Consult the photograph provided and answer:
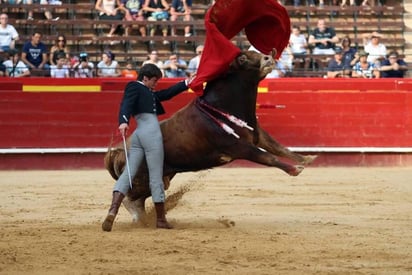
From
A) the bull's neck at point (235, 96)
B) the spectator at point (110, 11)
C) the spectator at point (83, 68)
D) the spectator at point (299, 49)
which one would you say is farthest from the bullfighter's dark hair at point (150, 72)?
the spectator at point (110, 11)

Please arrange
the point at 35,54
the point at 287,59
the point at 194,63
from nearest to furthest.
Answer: the point at 35,54 → the point at 194,63 → the point at 287,59

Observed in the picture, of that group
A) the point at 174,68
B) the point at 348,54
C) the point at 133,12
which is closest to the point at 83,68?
the point at 174,68

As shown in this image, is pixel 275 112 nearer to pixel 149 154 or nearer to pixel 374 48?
pixel 374 48

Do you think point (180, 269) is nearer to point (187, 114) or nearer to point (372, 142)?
point (187, 114)

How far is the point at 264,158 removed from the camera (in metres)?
7.02

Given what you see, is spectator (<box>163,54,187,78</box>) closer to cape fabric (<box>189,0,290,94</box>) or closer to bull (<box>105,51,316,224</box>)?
cape fabric (<box>189,0,290,94</box>)

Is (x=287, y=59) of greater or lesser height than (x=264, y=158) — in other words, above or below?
below

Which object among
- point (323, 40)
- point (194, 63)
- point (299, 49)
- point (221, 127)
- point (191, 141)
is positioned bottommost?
point (194, 63)

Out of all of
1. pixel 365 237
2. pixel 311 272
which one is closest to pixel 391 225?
pixel 365 237

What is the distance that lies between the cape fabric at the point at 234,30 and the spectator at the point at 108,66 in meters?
6.48

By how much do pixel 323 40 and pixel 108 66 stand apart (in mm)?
3525

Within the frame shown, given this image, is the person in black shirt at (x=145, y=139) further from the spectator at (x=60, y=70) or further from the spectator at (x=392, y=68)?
the spectator at (x=392, y=68)

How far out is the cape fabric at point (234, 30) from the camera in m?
7.25

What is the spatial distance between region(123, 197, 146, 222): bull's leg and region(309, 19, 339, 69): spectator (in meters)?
8.35
